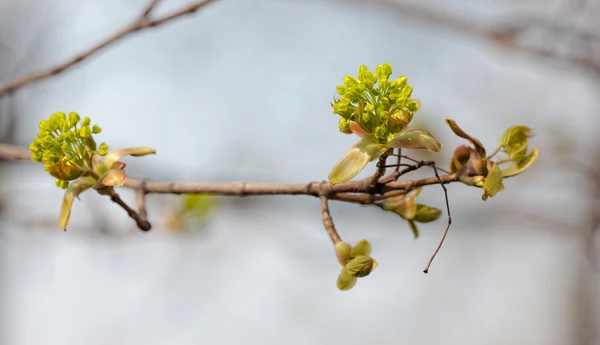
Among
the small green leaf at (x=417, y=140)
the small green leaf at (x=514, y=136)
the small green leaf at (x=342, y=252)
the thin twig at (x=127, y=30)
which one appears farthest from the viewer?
the thin twig at (x=127, y=30)

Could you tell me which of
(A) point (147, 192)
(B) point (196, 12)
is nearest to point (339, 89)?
(A) point (147, 192)

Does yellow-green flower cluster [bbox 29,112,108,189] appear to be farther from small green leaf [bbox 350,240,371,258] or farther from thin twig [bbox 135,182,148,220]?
small green leaf [bbox 350,240,371,258]

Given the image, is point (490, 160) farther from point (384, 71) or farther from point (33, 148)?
point (33, 148)

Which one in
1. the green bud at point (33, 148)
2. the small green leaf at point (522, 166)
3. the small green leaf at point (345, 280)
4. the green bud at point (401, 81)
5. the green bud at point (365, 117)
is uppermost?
the green bud at point (401, 81)

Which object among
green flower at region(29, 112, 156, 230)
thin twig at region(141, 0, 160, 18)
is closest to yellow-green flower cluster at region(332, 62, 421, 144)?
green flower at region(29, 112, 156, 230)

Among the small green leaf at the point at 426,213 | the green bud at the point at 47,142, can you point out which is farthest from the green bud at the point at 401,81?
the green bud at the point at 47,142

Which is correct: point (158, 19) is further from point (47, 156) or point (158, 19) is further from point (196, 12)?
point (47, 156)

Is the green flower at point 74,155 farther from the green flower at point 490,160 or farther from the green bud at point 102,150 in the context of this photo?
the green flower at point 490,160
